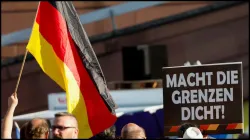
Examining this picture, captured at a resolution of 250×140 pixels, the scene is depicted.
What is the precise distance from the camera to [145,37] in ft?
59.3

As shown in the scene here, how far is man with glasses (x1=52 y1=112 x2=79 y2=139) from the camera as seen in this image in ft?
22.4

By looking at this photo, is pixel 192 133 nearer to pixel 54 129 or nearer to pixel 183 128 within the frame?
pixel 183 128

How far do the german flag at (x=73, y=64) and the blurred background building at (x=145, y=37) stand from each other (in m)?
8.60

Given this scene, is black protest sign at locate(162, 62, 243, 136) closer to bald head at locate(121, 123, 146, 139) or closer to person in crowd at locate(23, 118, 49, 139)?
bald head at locate(121, 123, 146, 139)

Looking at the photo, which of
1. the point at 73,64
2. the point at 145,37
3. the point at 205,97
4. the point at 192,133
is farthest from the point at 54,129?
the point at 145,37

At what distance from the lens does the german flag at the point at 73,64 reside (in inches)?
338

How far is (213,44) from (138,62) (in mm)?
2142

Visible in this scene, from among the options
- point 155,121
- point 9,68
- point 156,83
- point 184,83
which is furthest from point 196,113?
point 9,68

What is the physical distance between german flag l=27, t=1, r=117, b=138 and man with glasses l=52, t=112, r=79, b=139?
1530 mm

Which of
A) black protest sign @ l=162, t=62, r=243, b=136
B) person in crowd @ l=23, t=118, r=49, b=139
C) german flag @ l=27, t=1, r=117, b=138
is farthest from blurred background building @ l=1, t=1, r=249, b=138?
person in crowd @ l=23, t=118, r=49, b=139

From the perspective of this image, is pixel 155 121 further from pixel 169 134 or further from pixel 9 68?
pixel 9 68

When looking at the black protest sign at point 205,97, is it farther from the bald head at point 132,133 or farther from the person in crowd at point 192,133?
the bald head at point 132,133

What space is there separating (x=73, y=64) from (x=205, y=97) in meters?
1.28

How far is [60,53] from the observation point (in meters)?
8.87
